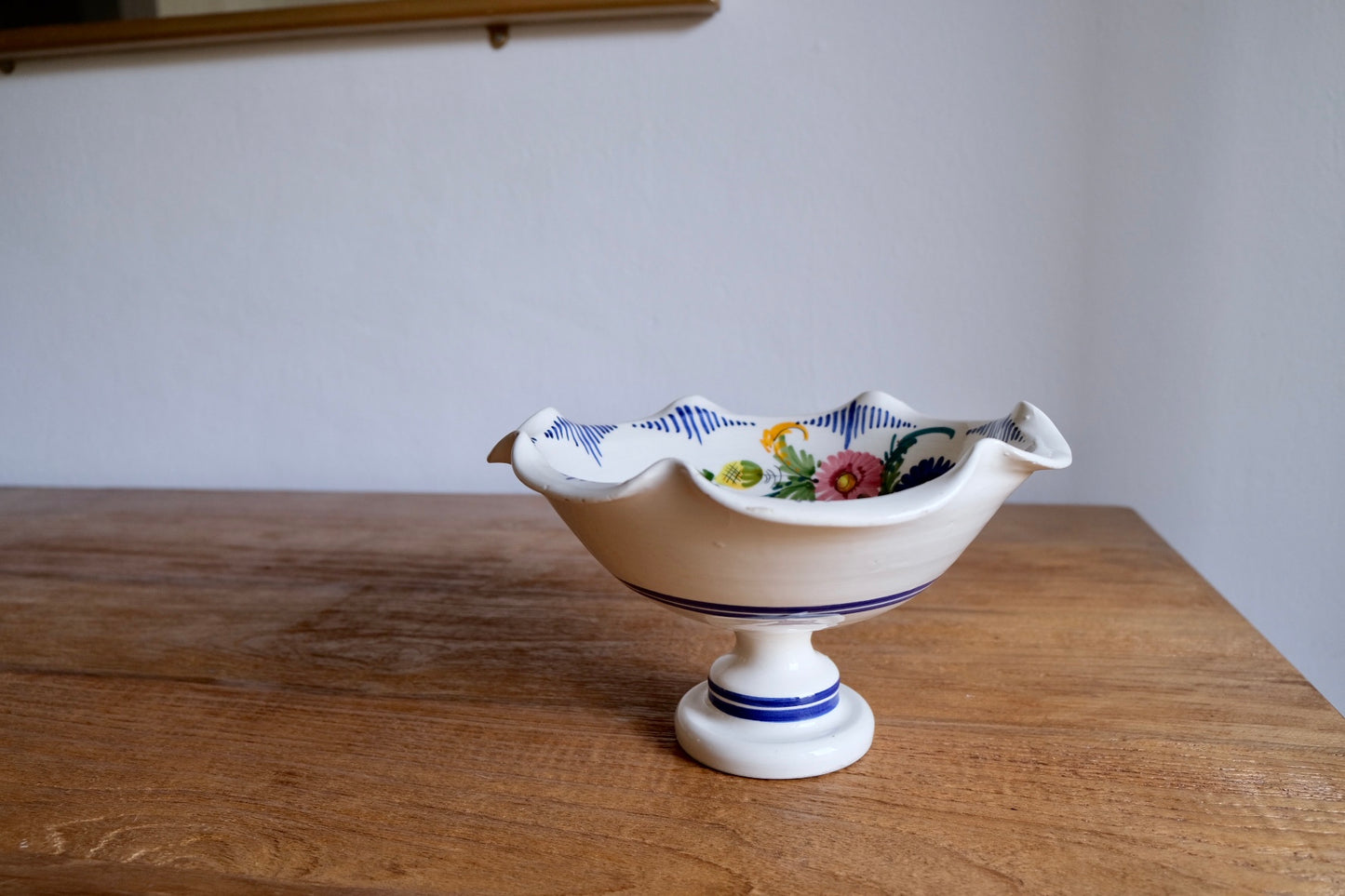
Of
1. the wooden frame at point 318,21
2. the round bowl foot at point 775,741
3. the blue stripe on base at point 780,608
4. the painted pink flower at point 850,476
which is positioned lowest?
the round bowl foot at point 775,741

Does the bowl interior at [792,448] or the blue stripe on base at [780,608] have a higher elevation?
the bowl interior at [792,448]

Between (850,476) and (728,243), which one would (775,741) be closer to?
(850,476)

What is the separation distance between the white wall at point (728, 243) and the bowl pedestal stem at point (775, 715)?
528 millimetres

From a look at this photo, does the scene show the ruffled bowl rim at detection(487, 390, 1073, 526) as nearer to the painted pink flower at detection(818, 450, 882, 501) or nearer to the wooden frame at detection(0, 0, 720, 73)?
the painted pink flower at detection(818, 450, 882, 501)

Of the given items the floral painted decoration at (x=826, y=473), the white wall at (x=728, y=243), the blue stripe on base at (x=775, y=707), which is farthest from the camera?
the white wall at (x=728, y=243)

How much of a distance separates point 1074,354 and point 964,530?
1.90ft

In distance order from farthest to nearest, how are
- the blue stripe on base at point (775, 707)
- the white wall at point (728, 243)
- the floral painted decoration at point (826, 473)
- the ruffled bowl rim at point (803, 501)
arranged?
the white wall at point (728, 243) < the floral painted decoration at point (826, 473) < the blue stripe on base at point (775, 707) < the ruffled bowl rim at point (803, 501)

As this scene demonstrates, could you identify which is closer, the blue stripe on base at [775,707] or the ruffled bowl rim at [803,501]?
the ruffled bowl rim at [803,501]

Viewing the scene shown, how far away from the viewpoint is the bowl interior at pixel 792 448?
1.99 ft

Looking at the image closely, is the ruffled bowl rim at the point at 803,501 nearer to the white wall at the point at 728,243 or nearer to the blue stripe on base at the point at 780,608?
the blue stripe on base at the point at 780,608

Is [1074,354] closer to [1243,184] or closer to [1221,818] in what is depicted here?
[1243,184]

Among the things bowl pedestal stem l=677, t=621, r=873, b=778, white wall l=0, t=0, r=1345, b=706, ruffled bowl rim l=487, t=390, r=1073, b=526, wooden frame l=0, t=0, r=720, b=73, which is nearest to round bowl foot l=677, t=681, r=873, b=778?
bowl pedestal stem l=677, t=621, r=873, b=778

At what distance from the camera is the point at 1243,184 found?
90 centimetres

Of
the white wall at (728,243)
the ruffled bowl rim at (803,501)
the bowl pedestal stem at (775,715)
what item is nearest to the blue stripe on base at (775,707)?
the bowl pedestal stem at (775,715)
